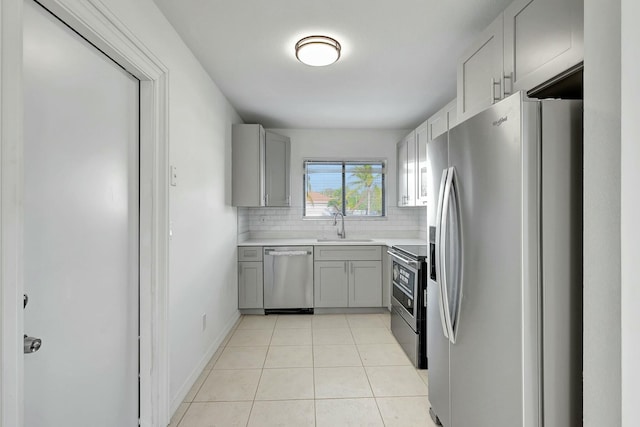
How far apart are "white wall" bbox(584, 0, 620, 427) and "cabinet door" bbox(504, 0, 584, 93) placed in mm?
423

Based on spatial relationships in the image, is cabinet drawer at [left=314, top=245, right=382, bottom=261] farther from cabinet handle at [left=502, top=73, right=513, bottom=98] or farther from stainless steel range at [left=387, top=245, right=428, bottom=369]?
cabinet handle at [left=502, top=73, right=513, bottom=98]

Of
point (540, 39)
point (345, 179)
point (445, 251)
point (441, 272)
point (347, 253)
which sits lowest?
point (347, 253)

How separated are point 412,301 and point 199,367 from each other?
1.73 metres

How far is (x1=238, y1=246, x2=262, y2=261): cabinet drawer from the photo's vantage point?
3822 millimetres

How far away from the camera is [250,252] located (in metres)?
3.83

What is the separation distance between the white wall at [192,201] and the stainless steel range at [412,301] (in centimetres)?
167

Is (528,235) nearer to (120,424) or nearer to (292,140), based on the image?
(120,424)

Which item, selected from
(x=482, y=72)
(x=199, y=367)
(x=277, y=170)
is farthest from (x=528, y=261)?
(x=277, y=170)

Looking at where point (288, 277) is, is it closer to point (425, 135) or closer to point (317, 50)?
point (425, 135)

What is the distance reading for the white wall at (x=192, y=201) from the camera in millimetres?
1895

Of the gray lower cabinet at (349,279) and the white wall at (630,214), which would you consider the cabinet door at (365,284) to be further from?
the white wall at (630,214)

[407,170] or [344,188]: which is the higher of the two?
[407,170]

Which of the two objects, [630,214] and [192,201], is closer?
[630,214]

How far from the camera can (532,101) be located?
1098 millimetres
